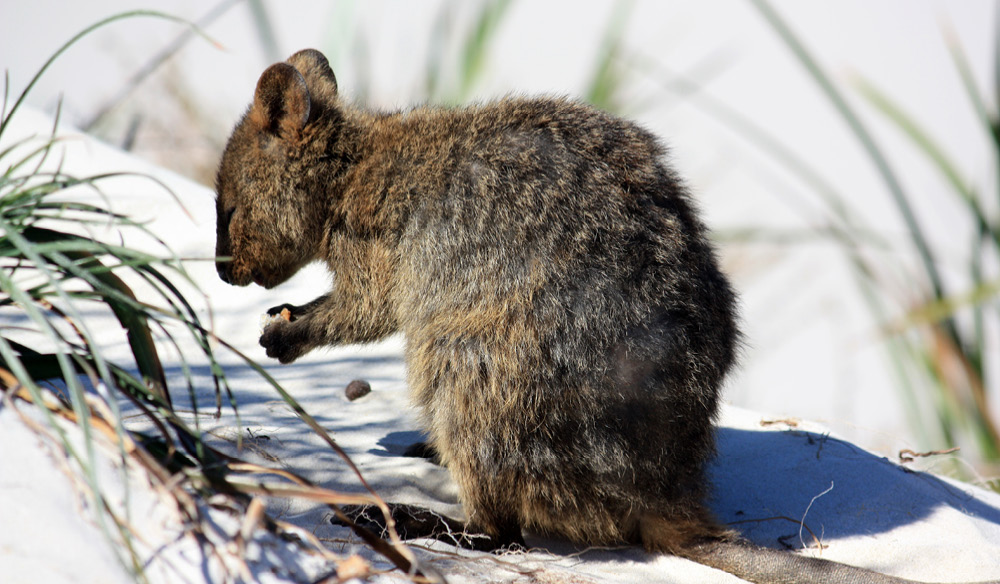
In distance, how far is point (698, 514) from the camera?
3.11 metres

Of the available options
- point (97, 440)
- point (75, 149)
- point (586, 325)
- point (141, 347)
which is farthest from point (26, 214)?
point (75, 149)

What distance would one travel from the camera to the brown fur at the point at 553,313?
9.66 feet

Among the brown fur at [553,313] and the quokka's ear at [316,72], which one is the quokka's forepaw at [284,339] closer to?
the brown fur at [553,313]

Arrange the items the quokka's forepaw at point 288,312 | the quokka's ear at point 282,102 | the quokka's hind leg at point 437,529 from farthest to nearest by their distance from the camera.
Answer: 1. the quokka's forepaw at point 288,312
2. the quokka's ear at point 282,102
3. the quokka's hind leg at point 437,529

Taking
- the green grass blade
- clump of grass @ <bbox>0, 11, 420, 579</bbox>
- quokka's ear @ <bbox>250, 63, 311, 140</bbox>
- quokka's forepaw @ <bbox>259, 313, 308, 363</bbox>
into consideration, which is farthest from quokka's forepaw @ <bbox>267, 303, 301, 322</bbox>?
the green grass blade

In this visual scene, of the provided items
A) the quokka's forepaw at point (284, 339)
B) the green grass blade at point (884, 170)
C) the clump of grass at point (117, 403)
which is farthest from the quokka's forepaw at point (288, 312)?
the green grass blade at point (884, 170)

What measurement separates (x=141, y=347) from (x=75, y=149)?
3964 millimetres

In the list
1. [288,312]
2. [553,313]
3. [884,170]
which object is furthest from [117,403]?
[884,170]

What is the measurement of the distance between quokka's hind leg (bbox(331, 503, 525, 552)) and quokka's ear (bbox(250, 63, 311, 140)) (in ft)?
5.49

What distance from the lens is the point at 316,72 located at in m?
4.04

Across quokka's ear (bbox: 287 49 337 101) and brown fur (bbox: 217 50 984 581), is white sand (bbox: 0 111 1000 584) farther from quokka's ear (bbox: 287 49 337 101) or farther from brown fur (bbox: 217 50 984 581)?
quokka's ear (bbox: 287 49 337 101)

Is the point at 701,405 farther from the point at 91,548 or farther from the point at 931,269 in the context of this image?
the point at 91,548

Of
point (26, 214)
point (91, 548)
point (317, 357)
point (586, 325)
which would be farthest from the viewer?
point (317, 357)

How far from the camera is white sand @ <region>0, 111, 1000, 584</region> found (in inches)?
74.1
